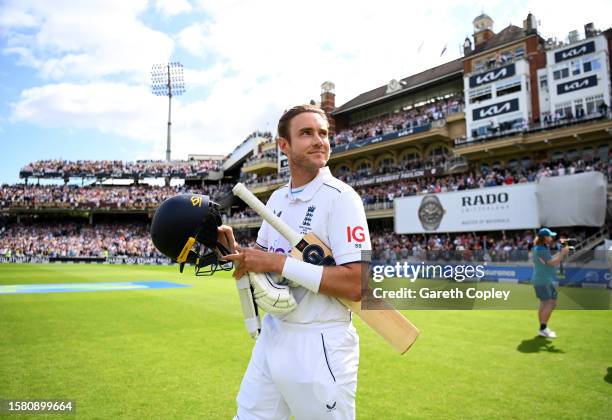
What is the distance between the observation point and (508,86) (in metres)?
32.2

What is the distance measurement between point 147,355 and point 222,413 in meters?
2.96

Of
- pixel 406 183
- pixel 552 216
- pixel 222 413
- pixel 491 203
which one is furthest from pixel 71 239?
pixel 222 413

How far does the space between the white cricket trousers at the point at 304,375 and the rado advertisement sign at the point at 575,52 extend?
3429 cm

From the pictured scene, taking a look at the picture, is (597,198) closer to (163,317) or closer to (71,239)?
(163,317)

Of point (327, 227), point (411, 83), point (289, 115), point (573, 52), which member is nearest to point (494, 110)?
point (573, 52)

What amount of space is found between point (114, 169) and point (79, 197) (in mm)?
8081

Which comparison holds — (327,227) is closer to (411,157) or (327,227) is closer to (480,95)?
(480,95)

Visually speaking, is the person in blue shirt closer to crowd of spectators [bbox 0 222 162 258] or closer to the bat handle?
the bat handle

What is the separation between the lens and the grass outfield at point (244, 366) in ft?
15.2

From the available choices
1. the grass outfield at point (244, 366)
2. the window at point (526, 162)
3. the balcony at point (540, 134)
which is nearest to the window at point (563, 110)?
the balcony at point (540, 134)

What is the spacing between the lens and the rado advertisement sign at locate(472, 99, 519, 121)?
31875mm

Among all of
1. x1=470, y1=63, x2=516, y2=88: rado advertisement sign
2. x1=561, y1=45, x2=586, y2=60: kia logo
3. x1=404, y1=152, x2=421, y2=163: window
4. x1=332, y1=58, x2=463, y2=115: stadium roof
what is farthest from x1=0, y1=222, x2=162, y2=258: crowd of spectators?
x1=561, y1=45, x2=586, y2=60: kia logo

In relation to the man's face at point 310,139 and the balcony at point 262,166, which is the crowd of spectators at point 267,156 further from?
the man's face at point 310,139

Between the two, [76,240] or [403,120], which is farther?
[76,240]
